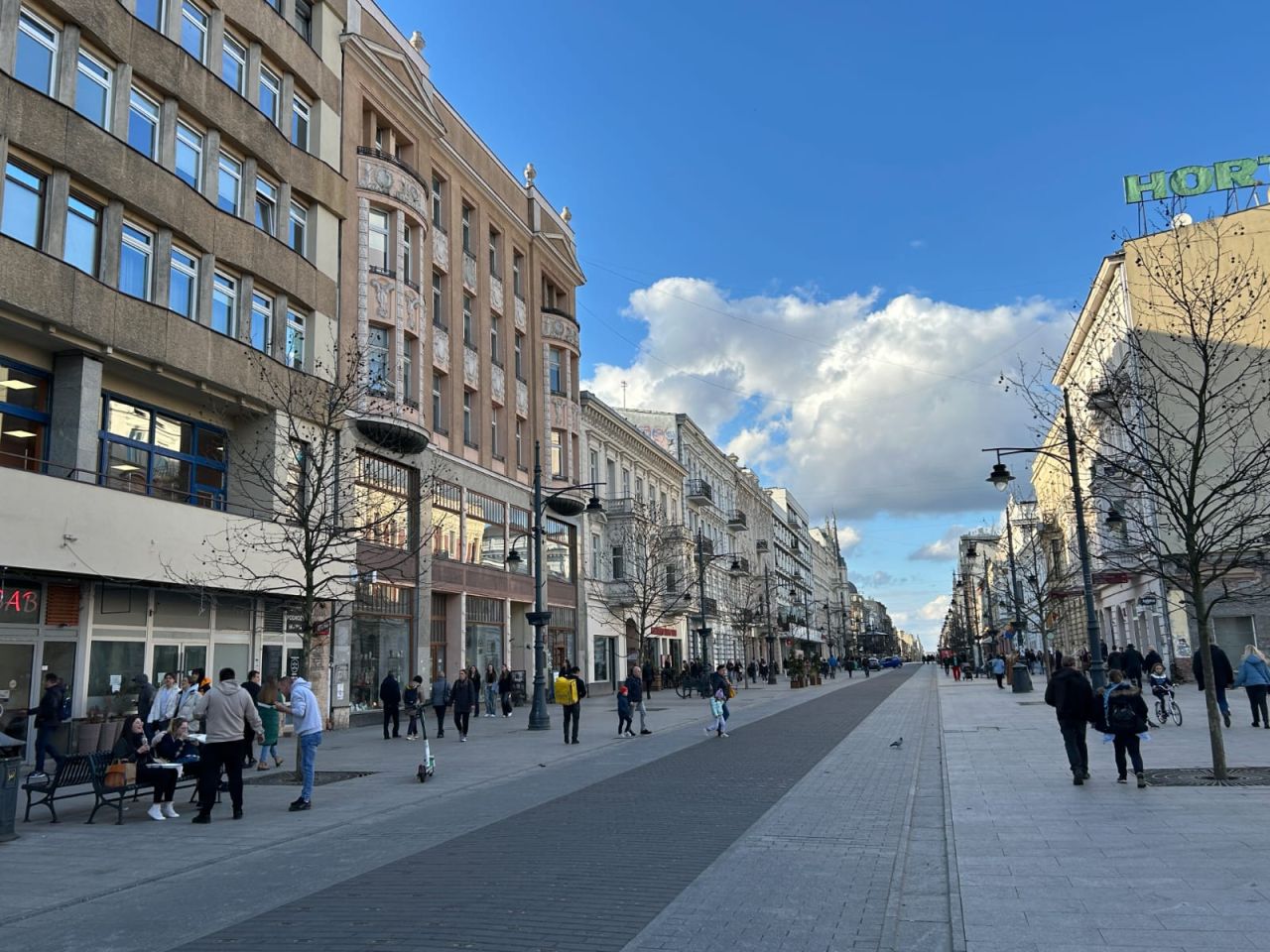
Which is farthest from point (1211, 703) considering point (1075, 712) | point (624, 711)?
point (624, 711)

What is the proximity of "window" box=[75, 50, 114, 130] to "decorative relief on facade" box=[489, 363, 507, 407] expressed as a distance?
17344mm

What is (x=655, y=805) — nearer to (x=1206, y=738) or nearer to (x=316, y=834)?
(x=316, y=834)


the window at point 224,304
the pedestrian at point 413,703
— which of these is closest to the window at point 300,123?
the window at point 224,304

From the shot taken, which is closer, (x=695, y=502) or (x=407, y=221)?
(x=407, y=221)

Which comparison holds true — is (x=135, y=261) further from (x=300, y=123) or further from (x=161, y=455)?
(x=300, y=123)

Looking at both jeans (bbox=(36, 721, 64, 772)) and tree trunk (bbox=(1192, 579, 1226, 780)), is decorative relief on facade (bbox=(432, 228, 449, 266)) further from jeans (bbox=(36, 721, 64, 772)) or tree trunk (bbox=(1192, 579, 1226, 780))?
tree trunk (bbox=(1192, 579, 1226, 780))

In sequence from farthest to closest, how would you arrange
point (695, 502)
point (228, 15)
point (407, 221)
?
point (695, 502) → point (407, 221) → point (228, 15)

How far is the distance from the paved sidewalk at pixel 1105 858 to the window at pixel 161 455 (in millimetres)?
16786

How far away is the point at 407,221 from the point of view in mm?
30172

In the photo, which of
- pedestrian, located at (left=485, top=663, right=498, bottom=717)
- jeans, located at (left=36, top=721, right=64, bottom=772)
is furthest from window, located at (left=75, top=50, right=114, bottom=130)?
pedestrian, located at (left=485, top=663, right=498, bottom=717)

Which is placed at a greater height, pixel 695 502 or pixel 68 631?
pixel 695 502

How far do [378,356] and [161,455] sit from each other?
7528 millimetres

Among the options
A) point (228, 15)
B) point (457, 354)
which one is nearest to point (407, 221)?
point (457, 354)

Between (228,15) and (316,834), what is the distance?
20.7 m
